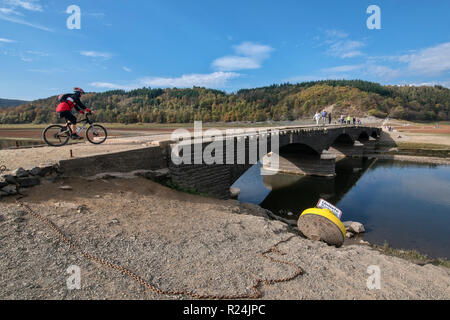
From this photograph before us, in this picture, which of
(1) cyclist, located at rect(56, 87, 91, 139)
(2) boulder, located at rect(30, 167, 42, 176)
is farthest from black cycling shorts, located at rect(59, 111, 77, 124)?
(2) boulder, located at rect(30, 167, 42, 176)

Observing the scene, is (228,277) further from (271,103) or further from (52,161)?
(271,103)

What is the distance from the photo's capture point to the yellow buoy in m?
7.96

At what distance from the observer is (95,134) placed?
10.5m

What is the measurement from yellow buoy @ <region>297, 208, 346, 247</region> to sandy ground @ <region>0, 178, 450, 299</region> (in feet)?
3.84

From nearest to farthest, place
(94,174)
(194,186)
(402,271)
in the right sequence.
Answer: (402,271), (94,174), (194,186)

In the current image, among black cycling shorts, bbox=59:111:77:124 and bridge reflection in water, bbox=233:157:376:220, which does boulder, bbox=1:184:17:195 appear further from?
bridge reflection in water, bbox=233:157:376:220

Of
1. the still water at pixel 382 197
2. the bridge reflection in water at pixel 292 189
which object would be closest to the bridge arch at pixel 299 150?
the bridge reflection in water at pixel 292 189

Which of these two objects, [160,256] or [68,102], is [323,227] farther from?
[68,102]

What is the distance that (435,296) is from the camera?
493 centimetres

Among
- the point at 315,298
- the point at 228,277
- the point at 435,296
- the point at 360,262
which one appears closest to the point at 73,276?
the point at 228,277

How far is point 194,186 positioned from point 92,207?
4.90 meters

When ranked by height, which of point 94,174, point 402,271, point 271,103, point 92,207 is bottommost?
point 402,271

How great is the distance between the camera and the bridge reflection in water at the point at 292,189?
19.7 m

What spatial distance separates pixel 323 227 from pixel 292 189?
1622 centimetres
